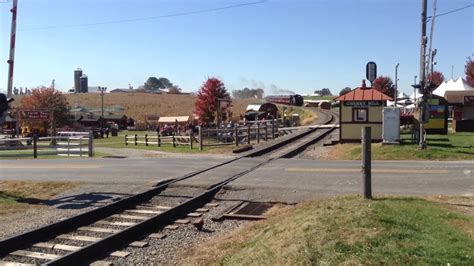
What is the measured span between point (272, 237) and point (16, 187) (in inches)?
375

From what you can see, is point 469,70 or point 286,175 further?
point 469,70

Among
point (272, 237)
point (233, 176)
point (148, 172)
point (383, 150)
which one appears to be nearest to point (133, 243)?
point (272, 237)

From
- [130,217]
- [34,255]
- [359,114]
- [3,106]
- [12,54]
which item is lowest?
[34,255]

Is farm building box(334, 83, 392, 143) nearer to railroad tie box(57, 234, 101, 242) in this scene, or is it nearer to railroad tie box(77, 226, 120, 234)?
railroad tie box(77, 226, 120, 234)

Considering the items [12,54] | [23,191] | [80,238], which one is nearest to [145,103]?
[12,54]

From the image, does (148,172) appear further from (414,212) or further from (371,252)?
(371,252)

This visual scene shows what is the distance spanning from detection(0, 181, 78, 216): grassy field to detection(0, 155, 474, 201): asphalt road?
95 cm

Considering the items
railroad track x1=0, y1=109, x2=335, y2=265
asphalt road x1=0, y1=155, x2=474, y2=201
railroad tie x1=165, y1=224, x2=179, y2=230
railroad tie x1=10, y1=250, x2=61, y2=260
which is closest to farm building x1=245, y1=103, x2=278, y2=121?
asphalt road x1=0, y1=155, x2=474, y2=201

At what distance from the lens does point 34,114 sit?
4897 cm

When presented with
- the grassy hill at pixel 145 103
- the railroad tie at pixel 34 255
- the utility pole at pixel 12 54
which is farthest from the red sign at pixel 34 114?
the grassy hill at pixel 145 103

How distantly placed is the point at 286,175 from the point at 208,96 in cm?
5463

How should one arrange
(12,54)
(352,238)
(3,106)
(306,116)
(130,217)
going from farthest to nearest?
1. (306,116)
2. (12,54)
3. (3,106)
4. (130,217)
5. (352,238)

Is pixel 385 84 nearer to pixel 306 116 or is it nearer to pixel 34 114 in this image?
pixel 306 116

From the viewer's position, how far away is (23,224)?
10.1 metres
